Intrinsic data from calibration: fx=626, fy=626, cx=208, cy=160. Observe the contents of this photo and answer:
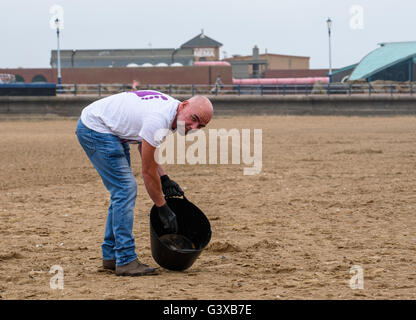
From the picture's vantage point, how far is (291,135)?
18422mm

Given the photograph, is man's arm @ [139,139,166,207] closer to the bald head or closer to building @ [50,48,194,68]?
the bald head

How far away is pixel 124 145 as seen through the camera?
4684 mm

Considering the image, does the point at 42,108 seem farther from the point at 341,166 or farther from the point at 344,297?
the point at 344,297

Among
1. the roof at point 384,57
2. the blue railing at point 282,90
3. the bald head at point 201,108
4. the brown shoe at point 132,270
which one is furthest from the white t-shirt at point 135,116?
the roof at point 384,57

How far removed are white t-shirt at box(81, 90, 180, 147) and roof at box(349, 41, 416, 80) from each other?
4757cm

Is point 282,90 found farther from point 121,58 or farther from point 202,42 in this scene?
point 202,42

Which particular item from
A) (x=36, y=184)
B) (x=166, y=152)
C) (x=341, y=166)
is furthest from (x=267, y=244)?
(x=166, y=152)

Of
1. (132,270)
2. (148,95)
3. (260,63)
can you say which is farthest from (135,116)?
(260,63)

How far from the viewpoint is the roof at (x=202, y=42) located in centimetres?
6575

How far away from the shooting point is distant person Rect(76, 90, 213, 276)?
168 inches

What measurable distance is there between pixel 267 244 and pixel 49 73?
48.8m

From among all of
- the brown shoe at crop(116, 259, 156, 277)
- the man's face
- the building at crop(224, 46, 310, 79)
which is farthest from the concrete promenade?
the building at crop(224, 46, 310, 79)

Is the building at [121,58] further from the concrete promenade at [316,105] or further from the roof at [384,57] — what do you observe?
the concrete promenade at [316,105]

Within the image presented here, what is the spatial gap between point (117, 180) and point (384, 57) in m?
50.7
